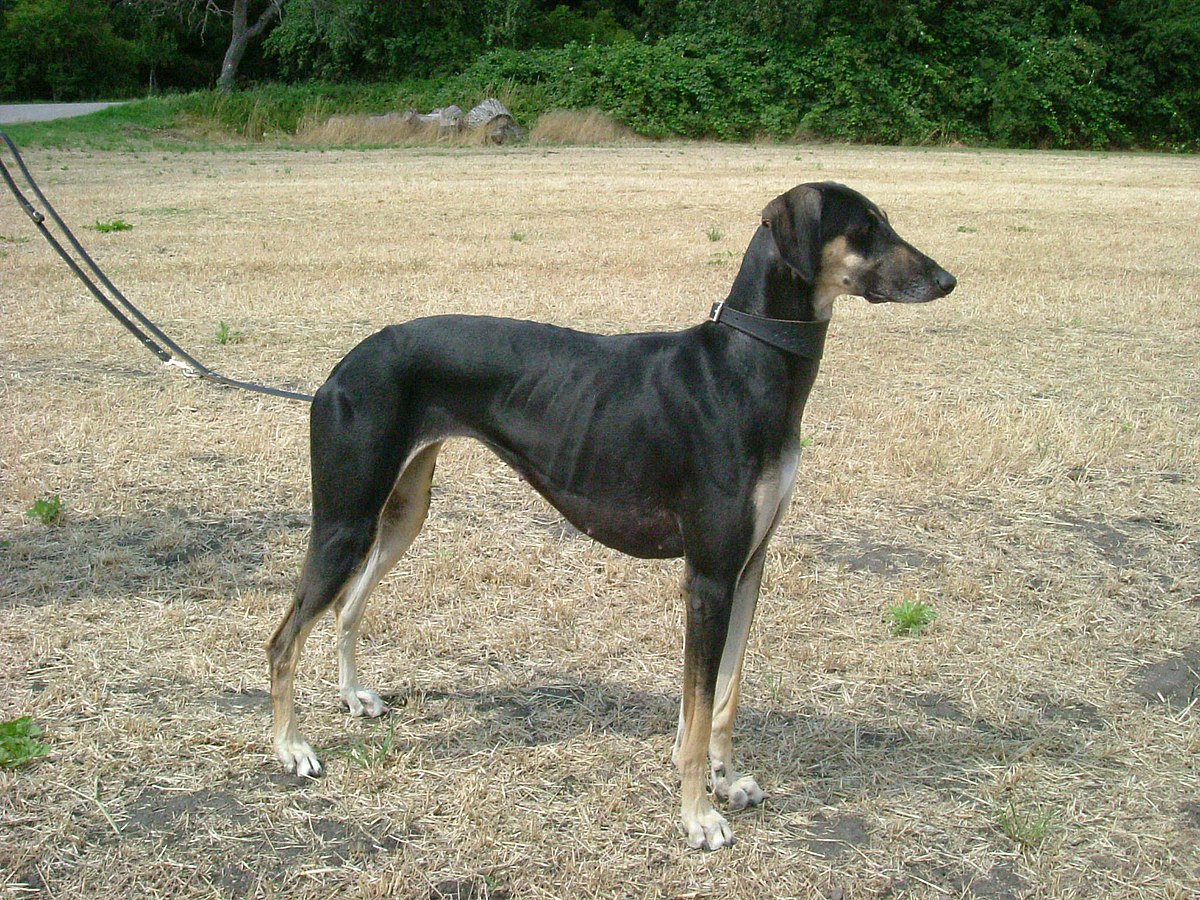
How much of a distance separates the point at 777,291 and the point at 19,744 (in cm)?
271

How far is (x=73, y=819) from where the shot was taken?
3.19m

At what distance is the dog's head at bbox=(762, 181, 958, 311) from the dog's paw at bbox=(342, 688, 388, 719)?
2.07m

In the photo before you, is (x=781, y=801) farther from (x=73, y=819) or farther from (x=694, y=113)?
(x=694, y=113)

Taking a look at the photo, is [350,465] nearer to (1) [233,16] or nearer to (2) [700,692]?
(2) [700,692]

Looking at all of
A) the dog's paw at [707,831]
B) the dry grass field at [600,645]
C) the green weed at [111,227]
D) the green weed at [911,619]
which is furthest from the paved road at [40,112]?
the dog's paw at [707,831]

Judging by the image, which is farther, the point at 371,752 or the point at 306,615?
the point at 371,752

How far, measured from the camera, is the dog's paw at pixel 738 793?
11.0 ft

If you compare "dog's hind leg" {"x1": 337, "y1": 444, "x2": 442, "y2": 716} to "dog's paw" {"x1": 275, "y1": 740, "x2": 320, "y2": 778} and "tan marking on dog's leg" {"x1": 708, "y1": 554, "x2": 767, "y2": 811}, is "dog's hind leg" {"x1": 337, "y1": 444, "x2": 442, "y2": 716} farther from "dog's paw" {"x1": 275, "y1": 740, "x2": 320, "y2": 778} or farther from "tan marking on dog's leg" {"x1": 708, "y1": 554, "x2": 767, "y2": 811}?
"tan marking on dog's leg" {"x1": 708, "y1": 554, "x2": 767, "y2": 811}

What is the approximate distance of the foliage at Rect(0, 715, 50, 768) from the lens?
11.2 feet

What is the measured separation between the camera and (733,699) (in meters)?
3.37

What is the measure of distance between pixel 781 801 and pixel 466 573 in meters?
1.92

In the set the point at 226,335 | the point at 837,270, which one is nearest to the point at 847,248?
the point at 837,270

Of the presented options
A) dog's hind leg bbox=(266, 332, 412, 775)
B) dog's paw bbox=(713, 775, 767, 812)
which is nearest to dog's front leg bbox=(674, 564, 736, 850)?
dog's paw bbox=(713, 775, 767, 812)

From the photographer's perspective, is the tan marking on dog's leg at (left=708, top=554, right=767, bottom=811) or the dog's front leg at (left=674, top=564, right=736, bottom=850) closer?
the dog's front leg at (left=674, top=564, right=736, bottom=850)
